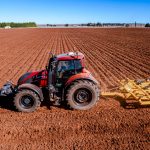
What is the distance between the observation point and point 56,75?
32.8 feet

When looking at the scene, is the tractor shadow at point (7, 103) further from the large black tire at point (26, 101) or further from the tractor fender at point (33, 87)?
the tractor fender at point (33, 87)

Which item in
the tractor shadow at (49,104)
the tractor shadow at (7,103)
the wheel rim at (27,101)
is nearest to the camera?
the wheel rim at (27,101)

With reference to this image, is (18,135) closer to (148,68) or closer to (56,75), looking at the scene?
(56,75)

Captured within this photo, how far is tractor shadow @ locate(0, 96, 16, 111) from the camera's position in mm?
10454

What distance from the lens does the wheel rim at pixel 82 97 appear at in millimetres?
9883

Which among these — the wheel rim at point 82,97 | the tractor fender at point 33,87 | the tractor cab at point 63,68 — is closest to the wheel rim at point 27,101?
the tractor fender at point 33,87

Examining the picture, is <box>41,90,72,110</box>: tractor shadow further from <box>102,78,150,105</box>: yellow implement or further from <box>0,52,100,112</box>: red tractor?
<box>102,78,150,105</box>: yellow implement

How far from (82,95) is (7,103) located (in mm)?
2699

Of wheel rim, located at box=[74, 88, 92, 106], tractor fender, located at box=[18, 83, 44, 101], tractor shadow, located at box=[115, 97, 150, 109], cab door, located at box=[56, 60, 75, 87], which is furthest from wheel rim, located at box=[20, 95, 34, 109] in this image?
tractor shadow, located at box=[115, 97, 150, 109]

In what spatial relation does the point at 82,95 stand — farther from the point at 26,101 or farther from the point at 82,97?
the point at 26,101

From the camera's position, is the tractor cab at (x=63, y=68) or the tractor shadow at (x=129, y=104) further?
the tractor shadow at (x=129, y=104)

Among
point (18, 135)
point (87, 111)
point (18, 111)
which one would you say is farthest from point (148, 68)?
point (18, 135)

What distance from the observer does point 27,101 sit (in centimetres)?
987

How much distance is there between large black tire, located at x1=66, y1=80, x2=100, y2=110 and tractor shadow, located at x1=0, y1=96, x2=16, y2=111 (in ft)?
6.48
